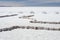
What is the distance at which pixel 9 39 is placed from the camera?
2578 mm

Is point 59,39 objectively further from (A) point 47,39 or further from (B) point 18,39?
(B) point 18,39

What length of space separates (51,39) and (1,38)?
3.12 ft

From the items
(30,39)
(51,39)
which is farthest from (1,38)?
(51,39)

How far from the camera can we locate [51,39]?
2600 millimetres

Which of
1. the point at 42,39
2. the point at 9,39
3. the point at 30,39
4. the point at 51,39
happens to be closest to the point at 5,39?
the point at 9,39

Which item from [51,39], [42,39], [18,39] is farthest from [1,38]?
[51,39]

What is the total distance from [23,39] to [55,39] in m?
0.60

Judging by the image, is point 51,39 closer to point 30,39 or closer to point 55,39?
point 55,39

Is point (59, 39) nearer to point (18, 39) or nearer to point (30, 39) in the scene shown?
point (30, 39)

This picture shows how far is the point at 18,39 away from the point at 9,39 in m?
0.17

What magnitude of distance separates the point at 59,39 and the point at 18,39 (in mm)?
763

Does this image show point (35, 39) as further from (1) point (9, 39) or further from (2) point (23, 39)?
(1) point (9, 39)

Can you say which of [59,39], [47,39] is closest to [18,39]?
[47,39]

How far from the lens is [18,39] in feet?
8.44
